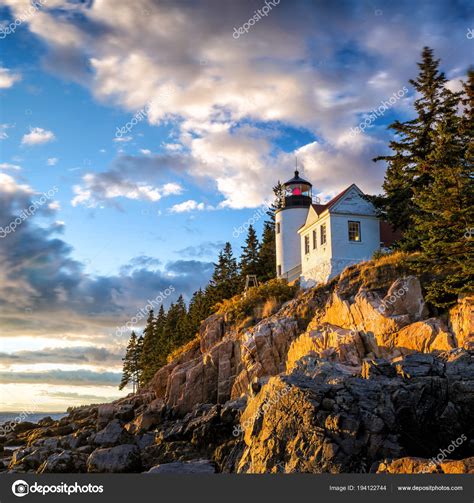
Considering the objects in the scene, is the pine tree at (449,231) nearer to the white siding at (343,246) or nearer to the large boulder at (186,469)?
the white siding at (343,246)

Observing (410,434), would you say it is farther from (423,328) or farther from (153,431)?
(153,431)

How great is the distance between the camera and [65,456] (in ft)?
66.7

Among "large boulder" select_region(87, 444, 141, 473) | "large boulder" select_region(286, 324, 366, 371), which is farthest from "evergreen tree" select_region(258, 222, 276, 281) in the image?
"large boulder" select_region(87, 444, 141, 473)

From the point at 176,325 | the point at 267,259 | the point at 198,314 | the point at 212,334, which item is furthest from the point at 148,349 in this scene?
the point at 212,334

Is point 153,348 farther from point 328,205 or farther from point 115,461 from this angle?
point 115,461

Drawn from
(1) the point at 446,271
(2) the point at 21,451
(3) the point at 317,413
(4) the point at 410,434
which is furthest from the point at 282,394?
(2) the point at 21,451

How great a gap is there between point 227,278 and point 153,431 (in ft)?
89.1

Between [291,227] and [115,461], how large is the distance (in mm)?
27992

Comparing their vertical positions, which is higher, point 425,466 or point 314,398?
point 314,398

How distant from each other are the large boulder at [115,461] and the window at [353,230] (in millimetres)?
21491

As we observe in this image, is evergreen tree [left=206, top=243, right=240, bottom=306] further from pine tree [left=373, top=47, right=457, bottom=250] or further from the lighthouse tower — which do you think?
pine tree [left=373, top=47, right=457, bottom=250]

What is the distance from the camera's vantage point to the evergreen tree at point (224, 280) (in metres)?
52.7

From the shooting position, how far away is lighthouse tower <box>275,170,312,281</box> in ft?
144

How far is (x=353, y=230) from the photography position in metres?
36.2
